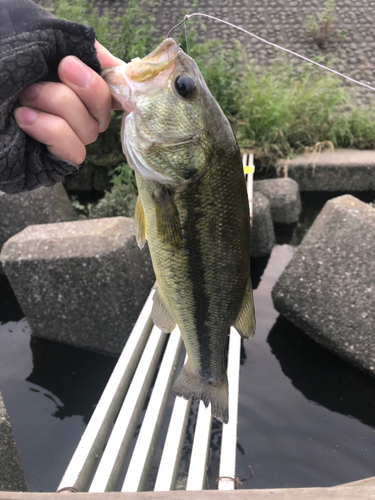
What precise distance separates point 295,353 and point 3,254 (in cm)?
305

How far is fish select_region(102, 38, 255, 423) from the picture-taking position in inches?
53.2

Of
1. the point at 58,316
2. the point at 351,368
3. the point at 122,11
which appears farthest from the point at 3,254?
the point at 122,11

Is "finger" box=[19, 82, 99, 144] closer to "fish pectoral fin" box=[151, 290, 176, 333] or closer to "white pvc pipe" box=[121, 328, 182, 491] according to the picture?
"fish pectoral fin" box=[151, 290, 176, 333]

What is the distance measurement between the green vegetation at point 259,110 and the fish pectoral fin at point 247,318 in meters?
5.18

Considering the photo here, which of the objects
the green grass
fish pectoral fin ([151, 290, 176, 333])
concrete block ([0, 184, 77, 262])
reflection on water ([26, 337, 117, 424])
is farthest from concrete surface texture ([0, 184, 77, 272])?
fish pectoral fin ([151, 290, 176, 333])

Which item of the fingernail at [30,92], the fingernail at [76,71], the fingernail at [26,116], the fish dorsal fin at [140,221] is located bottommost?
the fish dorsal fin at [140,221]

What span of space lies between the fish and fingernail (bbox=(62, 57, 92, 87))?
0.15m

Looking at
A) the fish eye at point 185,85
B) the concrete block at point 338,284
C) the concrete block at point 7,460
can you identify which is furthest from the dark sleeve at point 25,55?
the concrete block at point 338,284

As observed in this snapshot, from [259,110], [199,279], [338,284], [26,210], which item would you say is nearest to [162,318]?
[199,279]

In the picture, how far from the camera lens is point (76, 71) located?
3.90 feet

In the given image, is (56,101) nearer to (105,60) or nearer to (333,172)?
(105,60)

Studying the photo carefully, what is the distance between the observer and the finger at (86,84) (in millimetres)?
1185

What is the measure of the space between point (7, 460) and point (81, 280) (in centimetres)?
160

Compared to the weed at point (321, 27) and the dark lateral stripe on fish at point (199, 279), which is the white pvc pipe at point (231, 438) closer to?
the dark lateral stripe on fish at point (199, 279)
